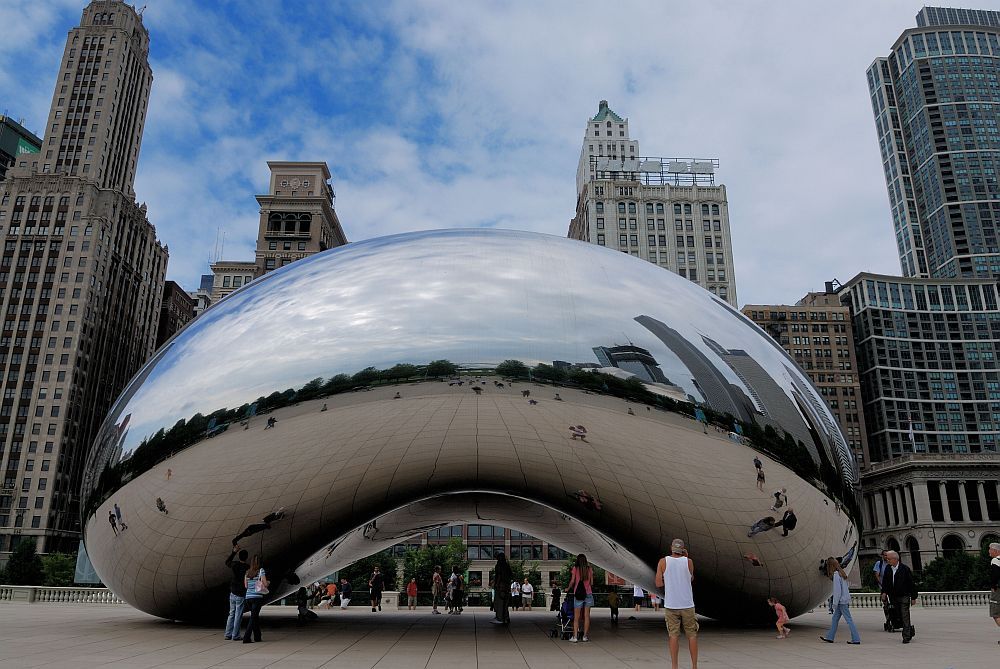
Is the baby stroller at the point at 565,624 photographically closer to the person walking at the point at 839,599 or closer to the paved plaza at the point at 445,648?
the paved plaza at the point at 445,648

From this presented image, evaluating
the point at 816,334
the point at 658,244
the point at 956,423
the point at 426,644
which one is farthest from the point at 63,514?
the point at 956,423

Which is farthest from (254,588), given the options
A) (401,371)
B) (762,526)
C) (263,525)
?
(762,526)

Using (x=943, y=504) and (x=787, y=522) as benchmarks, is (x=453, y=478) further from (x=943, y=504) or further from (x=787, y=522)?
(x=943, y=504)

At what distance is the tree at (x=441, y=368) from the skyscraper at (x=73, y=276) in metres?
101

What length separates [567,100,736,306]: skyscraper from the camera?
128250 millimetres

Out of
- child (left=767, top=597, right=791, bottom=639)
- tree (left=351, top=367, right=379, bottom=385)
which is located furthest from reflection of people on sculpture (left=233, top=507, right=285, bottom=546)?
child (left=767, top=597, right=791, bottom=639)

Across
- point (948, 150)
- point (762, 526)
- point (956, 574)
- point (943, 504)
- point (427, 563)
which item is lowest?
point (956, 574)

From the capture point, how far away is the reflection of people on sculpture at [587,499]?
10.3 metres

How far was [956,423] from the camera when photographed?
144m

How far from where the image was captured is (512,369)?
9.37m

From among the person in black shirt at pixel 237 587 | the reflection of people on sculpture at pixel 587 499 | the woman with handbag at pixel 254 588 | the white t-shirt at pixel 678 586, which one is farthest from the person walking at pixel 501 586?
the white t-shirt at pixel 678 586

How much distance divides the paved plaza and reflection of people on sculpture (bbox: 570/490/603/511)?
192 cm

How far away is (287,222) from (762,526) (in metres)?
119

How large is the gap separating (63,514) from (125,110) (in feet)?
239
